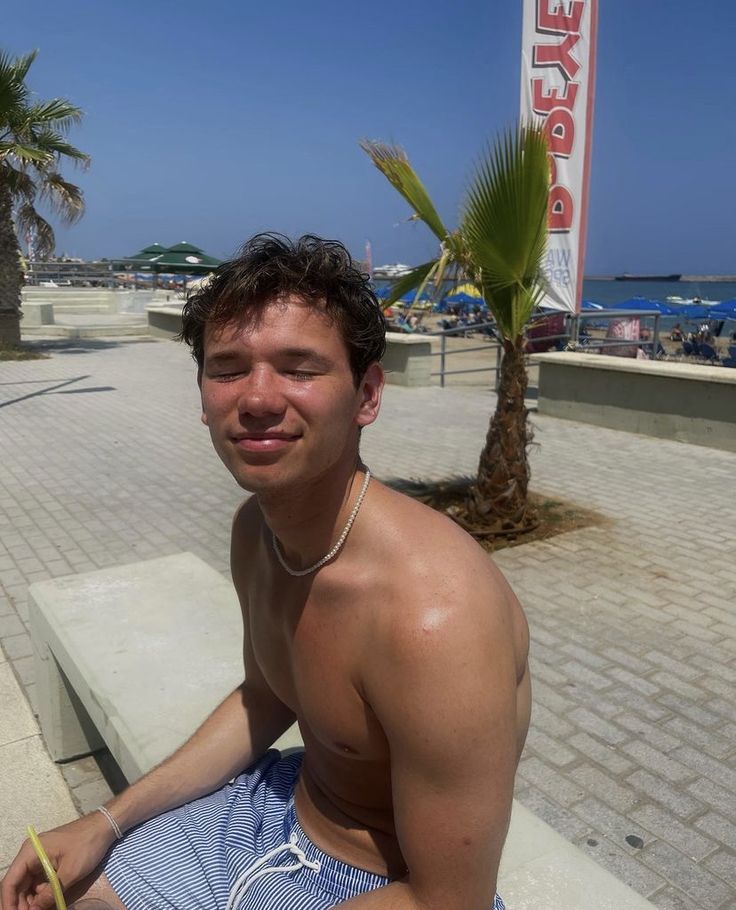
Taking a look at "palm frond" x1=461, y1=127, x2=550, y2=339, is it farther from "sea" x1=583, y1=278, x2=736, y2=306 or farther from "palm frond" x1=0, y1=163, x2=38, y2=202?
"sea" x1=583, y1=278, x2=736, y2=306

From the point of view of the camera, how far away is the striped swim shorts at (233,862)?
145 centimetres

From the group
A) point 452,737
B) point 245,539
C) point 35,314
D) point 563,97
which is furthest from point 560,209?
point 35,314

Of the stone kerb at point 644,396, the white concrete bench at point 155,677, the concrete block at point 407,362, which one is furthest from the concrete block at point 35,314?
the white concrete bench at point 155,677

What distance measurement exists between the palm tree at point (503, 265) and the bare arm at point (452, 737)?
4.05 metres

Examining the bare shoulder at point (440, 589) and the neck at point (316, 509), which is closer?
the bare shoulder at point (440, 589)

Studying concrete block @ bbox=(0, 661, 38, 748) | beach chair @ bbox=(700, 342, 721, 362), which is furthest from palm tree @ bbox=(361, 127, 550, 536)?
beach chair @ bbox=(700, 342, 721, 362)

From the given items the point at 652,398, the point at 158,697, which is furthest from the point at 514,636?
the point at 652,398

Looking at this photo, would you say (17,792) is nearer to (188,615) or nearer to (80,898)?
(188,615)

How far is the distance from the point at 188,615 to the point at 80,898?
1.48 metres

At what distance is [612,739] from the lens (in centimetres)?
327

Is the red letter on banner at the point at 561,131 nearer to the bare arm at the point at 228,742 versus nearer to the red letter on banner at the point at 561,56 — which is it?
the red letter on banner at the point at 561,56

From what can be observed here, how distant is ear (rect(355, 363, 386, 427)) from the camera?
4.53 ft

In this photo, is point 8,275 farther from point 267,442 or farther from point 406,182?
point 267,442

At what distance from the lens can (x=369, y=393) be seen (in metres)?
1.40
